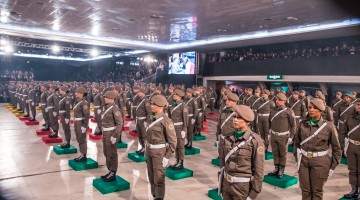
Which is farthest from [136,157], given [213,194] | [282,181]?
[282,181]

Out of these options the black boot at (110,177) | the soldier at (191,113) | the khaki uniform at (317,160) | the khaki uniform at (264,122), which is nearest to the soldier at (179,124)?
the black boot at (110,177)

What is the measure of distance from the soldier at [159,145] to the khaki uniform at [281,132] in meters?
2.80

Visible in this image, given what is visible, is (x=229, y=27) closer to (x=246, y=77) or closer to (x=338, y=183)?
(x=246, y=77)

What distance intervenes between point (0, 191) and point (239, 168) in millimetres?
5181

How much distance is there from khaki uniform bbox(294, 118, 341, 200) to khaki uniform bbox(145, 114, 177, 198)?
211 centimetres

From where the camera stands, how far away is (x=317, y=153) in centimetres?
417

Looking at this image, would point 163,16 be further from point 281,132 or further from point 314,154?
point 314,154

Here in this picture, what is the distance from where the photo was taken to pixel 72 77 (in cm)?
3591

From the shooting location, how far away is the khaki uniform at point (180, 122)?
690 cm

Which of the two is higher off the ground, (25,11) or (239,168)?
(25,11)

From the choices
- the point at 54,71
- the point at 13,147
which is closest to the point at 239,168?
the point at 13,147

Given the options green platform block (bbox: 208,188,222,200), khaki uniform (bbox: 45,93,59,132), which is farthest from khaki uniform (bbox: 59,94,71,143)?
green platform block (bbox: 208,188,222,200)

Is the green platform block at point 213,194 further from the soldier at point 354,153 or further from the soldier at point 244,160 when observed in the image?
the soldier at point 354,153

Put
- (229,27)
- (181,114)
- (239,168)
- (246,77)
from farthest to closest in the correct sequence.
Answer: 1. (246,77)
2. (229,27)
3. (181,114)
4. (239,168)
